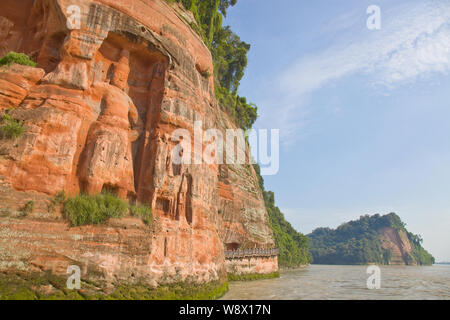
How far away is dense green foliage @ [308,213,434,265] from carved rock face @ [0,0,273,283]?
87.3 meters

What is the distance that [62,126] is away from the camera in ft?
31.7

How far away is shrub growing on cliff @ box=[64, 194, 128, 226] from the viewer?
8.84m

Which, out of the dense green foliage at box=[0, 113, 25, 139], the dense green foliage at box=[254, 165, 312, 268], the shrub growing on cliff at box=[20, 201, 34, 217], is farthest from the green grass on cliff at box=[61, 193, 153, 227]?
the dense green foliage at box=[254, 165, 312, 268]

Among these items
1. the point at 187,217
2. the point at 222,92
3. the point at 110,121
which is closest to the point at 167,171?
the point at 187,217

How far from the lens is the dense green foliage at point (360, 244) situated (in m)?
88.4

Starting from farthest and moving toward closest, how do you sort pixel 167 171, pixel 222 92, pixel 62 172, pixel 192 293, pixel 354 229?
pixel 354 229 < pixel 222 92 < pixel 167 171 < pixel 192 293 < pixel 62 172

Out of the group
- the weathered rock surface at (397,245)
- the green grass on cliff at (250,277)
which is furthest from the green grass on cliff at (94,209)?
the weathered rock surface at (397,245)

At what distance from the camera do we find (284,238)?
49.4 metres

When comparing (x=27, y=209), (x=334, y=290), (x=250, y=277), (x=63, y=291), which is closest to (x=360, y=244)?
(x=250, y=277)

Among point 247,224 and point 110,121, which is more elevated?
point 110,121

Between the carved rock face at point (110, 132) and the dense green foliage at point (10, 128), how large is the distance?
22cm

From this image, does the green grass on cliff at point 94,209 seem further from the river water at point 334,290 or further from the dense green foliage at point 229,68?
the dense green foliage at point 229,68

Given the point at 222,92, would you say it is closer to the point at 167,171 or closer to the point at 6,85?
the point at 167,171

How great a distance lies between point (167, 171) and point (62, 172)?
400cm
